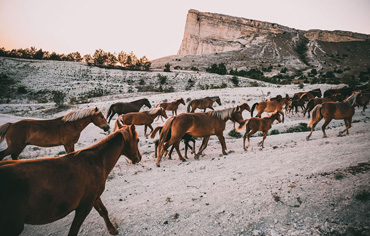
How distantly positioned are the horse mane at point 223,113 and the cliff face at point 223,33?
11730cm

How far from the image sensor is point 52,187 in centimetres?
266

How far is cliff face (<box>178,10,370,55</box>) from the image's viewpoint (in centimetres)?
11988

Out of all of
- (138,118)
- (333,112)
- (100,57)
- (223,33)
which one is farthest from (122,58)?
(223,33)

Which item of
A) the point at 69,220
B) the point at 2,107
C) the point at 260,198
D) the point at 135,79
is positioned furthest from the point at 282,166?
the point at 135,79

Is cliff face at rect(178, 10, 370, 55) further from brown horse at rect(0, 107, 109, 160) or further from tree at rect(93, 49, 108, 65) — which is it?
brown horse at rect(0, 107, 109, 160)

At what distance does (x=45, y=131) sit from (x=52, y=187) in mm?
5100

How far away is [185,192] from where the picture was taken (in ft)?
15.7

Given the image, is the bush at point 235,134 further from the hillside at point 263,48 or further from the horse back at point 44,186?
the hillside at point 263,48

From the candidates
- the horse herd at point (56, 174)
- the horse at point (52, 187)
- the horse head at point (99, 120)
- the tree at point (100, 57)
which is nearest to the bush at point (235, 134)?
the horse head at point (99, 120)

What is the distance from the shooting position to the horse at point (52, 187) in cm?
228

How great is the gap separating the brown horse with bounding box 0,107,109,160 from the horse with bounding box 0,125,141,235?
169 inches

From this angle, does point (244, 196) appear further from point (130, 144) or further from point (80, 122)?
point (80, 122)

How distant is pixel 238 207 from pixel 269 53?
8997cm

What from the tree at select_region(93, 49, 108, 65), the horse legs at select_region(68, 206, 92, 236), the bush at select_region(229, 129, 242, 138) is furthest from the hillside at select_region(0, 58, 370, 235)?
the tree at select_region(93, 49, 108, 65)
